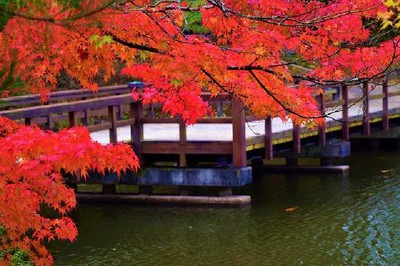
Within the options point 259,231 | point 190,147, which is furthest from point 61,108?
point 259,231

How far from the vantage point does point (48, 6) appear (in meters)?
4.58

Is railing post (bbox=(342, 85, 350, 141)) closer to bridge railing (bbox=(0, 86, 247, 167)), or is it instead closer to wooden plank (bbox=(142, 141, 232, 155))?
bridge railing (bbox=(0, 86, 247, 167))

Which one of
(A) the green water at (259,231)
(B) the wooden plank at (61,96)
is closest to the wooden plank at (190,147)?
(A) the green water at (259,231)

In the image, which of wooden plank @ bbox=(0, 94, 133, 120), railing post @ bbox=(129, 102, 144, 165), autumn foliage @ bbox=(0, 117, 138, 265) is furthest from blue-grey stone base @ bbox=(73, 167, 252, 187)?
autumn foliage @ bbox=(0, 117, 138, 265)

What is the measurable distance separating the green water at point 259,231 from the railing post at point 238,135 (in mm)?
1006

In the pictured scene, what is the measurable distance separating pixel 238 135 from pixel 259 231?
264cm

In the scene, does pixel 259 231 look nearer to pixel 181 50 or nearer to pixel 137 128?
pixel 137 128

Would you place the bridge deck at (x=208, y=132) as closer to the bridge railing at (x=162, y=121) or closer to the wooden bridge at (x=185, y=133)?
the wooden bridge at (x=185, y=133)

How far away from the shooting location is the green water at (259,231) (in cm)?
1287

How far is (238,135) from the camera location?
54.4 feet

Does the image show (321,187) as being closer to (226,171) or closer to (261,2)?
(226,171)

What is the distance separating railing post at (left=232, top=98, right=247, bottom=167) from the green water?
101cm

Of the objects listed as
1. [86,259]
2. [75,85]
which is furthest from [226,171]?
[75,85]

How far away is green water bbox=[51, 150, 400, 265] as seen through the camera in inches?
507
